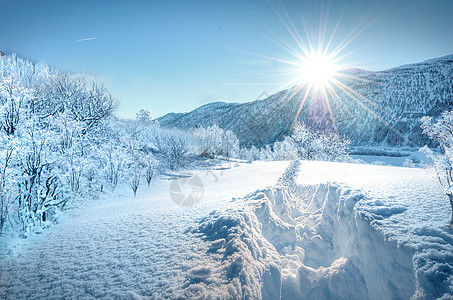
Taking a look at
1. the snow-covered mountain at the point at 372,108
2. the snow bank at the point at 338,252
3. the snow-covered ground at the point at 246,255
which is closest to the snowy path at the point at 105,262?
the snow-covered ground at the point at 246,255

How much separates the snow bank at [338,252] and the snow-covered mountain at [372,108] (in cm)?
10366

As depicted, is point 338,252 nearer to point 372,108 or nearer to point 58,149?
point 58,149

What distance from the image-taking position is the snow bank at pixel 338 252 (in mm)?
3221

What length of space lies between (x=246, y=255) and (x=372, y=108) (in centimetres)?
14038

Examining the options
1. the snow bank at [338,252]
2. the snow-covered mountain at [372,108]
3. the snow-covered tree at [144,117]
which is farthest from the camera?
the snow-covered mountain at [372,108]

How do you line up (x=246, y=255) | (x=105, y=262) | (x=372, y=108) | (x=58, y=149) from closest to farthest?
(x=105, y=262)
(x=246, y=255)
(x=58, y=149)
(x=372, y=108)

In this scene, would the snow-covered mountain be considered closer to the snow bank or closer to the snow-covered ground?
the snow bank

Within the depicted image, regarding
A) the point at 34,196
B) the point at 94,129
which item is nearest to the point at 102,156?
the point at 94,129

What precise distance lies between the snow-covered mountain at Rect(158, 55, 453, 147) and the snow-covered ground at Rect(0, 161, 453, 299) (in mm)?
103954

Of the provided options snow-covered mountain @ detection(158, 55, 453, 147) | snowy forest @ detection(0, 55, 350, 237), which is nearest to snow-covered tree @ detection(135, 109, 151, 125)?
snowy forest @ detection(0, 55, 350, 237)

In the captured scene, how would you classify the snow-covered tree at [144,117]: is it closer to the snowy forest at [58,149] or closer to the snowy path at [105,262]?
the snowy forest at [58,149]

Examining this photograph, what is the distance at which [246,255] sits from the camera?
3979 mm

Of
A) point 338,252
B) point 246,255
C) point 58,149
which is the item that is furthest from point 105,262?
point 58,149

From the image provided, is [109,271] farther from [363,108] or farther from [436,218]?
[363,108]
